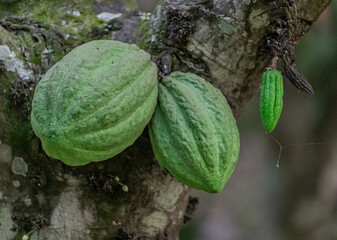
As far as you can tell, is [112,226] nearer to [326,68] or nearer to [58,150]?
[58,150]

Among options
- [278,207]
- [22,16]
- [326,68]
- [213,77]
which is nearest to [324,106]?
[326,68]

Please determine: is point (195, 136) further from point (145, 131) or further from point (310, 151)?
point (310, 151)

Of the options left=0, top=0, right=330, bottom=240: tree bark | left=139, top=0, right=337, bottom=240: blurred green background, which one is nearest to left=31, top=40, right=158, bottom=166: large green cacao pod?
left=0, top=0, right=330, bottom=240: tree bark

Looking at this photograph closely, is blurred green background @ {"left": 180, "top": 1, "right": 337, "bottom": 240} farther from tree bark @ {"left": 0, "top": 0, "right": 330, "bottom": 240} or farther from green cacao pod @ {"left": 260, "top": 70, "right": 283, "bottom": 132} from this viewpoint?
green cacao pod @ {"left": 260, "top": 70, "right": 283, "bottom": 132}

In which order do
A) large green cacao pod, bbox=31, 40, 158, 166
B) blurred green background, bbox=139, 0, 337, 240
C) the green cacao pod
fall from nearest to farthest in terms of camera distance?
1. large green cacao pod, bbox=31, 40, 158, 166
2. the green cacao pod
3. blurred green background, bbox=139, 0, 337, 240

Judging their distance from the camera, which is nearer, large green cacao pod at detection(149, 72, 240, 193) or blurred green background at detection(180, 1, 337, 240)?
large green cacao pod at detection(149, 72, 240, 193)

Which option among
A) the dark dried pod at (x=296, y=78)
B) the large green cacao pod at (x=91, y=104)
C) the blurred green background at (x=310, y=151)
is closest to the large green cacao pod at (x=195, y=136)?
the large green cacao pod at (x=91, y=104)
